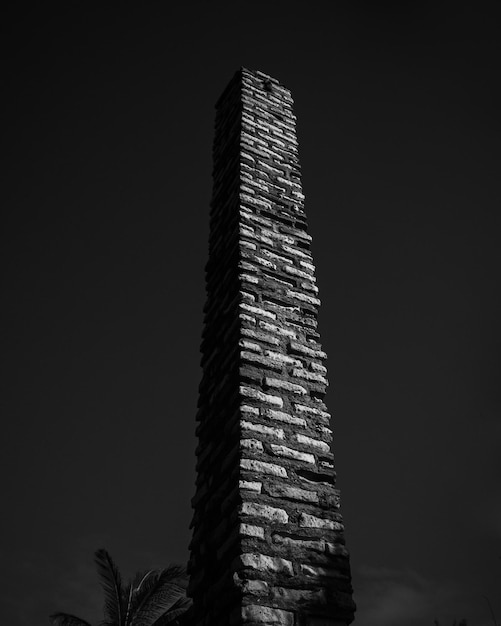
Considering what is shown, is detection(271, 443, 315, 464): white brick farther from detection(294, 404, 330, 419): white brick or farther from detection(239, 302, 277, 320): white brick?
detection(239, 302, 277, 320): white brick

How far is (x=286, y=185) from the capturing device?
4.82 meters

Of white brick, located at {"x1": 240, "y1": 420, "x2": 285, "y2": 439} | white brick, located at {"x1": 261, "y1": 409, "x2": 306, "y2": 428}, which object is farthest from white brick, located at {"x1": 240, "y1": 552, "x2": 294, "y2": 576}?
white brick, located at {"x1": 261, "y1": 409, "x2": 306, "y2": 428}

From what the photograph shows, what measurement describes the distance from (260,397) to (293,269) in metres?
1.28

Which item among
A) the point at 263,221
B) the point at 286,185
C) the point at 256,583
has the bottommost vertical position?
the point at 256,583

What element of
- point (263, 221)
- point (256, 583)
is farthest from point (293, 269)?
point (256, 583)

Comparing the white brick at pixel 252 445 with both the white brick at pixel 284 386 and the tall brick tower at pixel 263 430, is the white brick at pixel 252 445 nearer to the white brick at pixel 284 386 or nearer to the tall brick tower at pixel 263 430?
the tall brick tower at pixel 263 430

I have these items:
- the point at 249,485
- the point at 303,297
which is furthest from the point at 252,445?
the point at 303,297

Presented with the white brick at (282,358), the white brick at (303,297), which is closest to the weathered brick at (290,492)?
the white brick at (282,358)

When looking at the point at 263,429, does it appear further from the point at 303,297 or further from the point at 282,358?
the point at 303,297

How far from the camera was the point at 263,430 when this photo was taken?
10.00 ft

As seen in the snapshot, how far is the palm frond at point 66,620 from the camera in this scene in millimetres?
12081

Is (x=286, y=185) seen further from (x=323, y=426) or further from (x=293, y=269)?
(x=323, y=426)

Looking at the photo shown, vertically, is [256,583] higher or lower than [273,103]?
lower

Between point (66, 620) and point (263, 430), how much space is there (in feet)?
39.3
